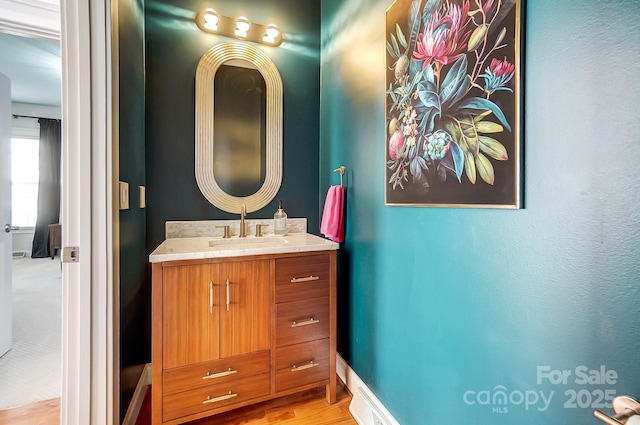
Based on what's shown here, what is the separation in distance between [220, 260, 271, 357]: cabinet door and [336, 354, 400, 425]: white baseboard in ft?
1.94

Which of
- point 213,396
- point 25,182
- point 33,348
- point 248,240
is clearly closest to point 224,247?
point 248,240

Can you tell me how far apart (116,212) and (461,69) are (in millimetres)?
1413

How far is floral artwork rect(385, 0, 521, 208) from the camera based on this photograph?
32.1 inches

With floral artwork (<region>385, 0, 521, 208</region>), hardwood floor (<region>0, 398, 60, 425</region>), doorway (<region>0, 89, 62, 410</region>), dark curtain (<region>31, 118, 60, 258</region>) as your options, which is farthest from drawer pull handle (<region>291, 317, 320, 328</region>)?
dark curtain (<region>31, 118, 60, 258</region>)

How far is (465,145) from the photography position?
948 mm

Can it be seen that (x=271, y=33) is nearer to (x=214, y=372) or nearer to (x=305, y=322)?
(x=305, y=322)

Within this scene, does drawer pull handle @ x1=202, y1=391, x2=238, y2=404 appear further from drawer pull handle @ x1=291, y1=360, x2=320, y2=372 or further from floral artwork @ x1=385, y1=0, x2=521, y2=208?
floral artwork @ x1=385, y1=0, x2=521, y2=208

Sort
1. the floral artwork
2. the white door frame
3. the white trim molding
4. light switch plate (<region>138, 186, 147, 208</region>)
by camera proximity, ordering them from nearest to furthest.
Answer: the floral artwork, the white door frame, the white trim molding, light switch plate (<region>138, 186, 147, 208</region>)

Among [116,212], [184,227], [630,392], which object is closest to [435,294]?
[630,392]

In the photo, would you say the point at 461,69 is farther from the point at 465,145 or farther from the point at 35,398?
the point at 35,398

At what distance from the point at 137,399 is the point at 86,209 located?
1159 mm

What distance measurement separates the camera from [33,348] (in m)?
2.15

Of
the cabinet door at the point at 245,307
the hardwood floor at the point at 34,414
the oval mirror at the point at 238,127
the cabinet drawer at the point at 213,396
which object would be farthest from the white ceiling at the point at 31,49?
the hardwood floor at the point at 34,414

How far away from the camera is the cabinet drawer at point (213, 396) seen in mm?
1343
